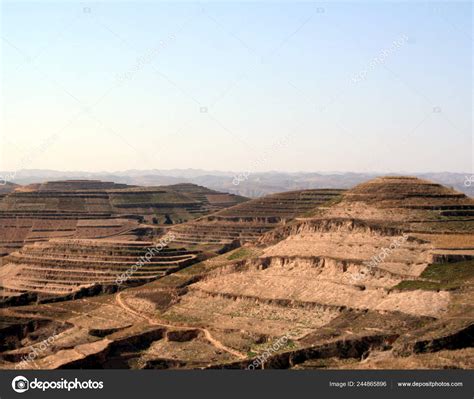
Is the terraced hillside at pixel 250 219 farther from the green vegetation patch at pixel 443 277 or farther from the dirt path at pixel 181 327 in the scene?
the green vegetation patch at pixel 443 277

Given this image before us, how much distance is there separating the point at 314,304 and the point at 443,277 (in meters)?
11.7

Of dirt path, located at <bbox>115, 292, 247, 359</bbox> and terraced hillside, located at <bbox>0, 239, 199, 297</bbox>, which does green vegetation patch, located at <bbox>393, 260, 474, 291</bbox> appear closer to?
dirt path, located at <bbox>115, 292, 247, 359</bbox>

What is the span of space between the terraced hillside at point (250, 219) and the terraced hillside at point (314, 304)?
40659 millimetres

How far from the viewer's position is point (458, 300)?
2426 inches

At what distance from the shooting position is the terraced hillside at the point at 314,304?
56438 mm

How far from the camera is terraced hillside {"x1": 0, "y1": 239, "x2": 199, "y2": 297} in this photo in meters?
99.8

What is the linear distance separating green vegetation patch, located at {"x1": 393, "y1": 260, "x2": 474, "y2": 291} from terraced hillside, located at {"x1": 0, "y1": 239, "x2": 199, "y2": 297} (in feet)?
132

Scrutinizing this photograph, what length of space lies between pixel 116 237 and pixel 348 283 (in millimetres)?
85197

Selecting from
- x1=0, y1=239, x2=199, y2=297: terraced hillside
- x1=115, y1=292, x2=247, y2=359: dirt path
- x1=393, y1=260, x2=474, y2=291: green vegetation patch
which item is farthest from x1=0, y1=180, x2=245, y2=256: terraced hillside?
x1=393, y1=260, x2=474, y2=291: green vegetation patch

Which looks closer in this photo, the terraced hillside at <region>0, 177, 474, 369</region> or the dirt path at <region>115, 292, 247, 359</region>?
the terraced hillside at <region>0, 177, 474, 369</region>

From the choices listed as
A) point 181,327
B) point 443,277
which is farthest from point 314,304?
point 181,327

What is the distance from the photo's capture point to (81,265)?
106 m

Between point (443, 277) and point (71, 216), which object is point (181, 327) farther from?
point (71, 216)
